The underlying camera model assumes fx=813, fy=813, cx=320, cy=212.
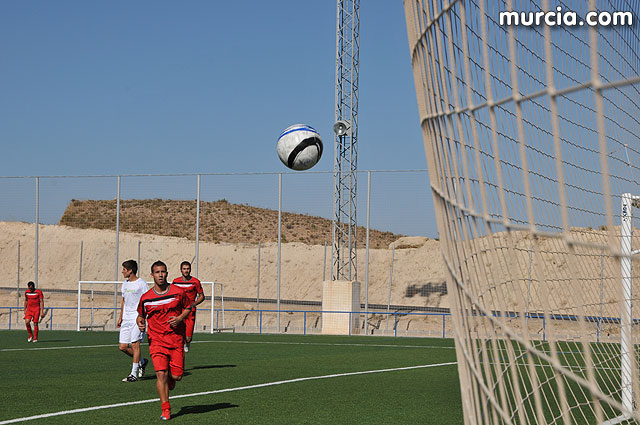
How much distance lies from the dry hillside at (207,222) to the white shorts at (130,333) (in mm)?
38365

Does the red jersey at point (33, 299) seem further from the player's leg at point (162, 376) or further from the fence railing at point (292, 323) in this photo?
the player's leg at point (162, 376)

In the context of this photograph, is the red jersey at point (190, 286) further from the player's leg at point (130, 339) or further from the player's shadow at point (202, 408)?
the player's shadow at point (202, 408)

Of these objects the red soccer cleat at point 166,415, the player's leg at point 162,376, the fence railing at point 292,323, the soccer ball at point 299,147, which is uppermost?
the soccer ball at point 299,147

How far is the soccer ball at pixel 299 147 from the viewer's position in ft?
69.2

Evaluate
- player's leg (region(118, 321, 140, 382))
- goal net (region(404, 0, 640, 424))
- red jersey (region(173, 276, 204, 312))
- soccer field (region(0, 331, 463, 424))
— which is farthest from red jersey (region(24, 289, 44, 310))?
goal net (region(404, 0, 640, 424))

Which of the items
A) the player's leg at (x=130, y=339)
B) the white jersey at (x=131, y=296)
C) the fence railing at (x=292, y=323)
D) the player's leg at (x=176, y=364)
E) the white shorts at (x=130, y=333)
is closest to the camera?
the player's leg at (x=176, y=364)

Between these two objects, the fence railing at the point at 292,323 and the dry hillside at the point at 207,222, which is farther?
the dry hillside at the point at 207,222

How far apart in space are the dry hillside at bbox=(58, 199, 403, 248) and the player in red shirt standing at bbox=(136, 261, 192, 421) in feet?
136

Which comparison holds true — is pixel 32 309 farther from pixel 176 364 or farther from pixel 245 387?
pixel 176 364

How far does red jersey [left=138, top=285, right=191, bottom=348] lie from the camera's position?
7.80 metres

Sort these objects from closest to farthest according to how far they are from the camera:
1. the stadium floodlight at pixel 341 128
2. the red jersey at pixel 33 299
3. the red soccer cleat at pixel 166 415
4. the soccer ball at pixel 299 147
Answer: the red soccer cleat at pixel 166 415, the red jersey at pixel 33 299, the soccer ball at pixel 299 147, the stadium floodlight at pixel 341 128

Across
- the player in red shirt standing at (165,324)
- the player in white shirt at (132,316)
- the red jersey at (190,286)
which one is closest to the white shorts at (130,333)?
the player in white shirt at (132,316)

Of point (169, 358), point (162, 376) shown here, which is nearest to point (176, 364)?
point (169, 358)

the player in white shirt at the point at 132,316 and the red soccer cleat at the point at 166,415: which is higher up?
the player in white shirt at the point at 132,316
